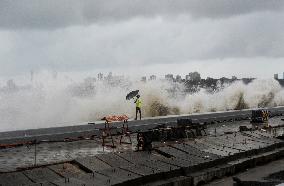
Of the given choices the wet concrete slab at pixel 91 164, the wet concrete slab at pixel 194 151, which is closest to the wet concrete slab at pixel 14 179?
the wet concrete slab at pixel 91 164

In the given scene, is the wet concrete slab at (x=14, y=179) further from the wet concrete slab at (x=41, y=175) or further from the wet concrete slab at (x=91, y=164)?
the wet concrete slab at (x=91, y=164)

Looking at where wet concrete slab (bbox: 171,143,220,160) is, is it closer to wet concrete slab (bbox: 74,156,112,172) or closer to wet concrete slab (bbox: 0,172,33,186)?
wet concrete slab (bbox: 74,156,112,172)

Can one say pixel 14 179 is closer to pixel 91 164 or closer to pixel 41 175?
pixel 41 175

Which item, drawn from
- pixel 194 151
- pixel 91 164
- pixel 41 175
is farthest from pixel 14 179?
pixel 194 151

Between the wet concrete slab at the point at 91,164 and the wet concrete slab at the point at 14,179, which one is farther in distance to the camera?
the wet concrete slab at the point at 91,164

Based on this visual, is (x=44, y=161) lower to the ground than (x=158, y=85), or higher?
lower

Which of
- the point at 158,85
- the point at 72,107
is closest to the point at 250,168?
the point at 72,107

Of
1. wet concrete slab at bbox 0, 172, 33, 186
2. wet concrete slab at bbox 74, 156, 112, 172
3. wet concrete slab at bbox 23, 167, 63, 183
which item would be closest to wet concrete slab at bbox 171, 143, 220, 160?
wet concrete slab at bbox 74, 156, 112, 172

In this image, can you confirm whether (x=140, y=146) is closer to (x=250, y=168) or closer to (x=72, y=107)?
(x=250, y=168)

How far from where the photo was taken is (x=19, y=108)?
124 feet

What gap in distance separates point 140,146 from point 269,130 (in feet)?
29.4

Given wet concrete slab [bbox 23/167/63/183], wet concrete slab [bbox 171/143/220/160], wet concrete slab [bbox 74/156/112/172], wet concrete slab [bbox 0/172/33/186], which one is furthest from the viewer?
wet concrete slab [bbox 171/143/220/160]

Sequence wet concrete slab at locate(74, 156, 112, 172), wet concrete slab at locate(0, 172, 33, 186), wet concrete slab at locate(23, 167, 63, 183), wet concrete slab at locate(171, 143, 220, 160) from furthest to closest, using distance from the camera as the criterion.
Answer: wet concrete slab at locate(171, 143, 220, 160), wet concrete slab at locate(74, 156, 112, 172), wet concrete slab at locate(23, 167, 63, 183), wet concrete slab at locate(0, 172, 33, 186)

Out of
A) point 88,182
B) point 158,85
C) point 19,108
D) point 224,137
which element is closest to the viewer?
point 88,182
